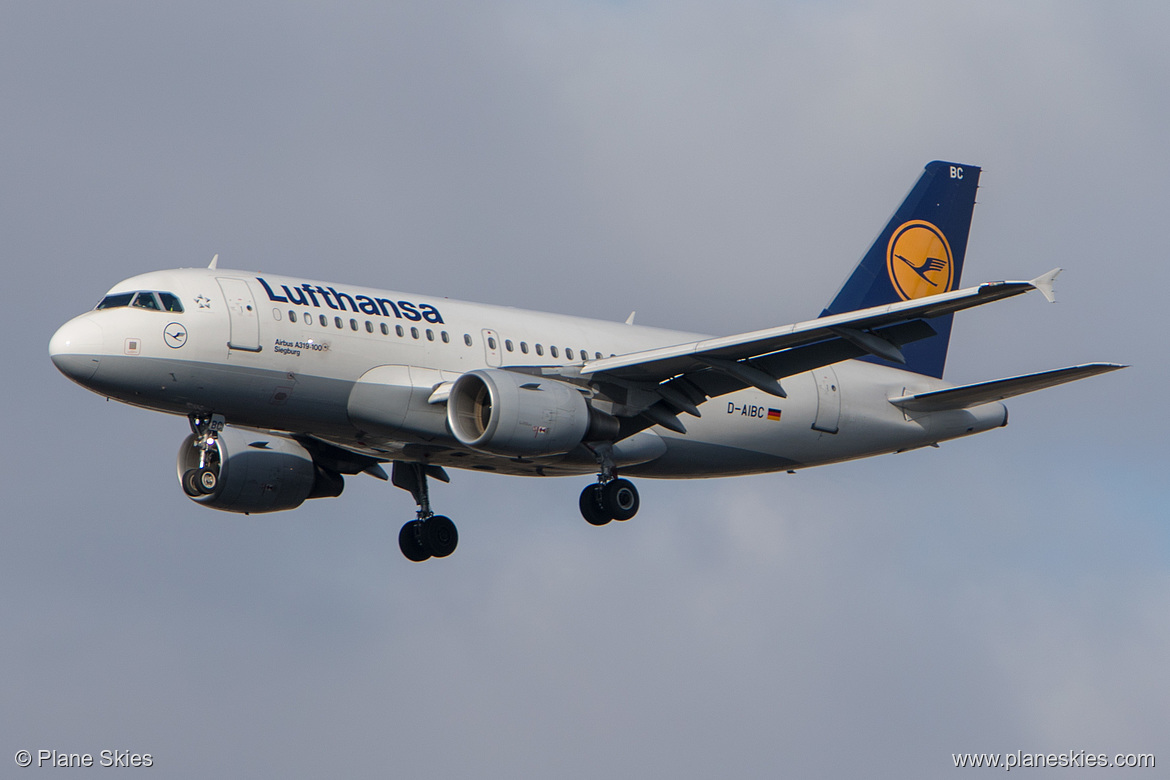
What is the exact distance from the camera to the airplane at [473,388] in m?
32.4

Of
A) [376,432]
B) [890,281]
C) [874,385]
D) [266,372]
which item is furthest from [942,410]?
[266,372]

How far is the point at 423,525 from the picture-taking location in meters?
40.4

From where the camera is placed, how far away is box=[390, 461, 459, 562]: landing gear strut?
132ft

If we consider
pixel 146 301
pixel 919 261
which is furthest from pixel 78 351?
pixel 919 261

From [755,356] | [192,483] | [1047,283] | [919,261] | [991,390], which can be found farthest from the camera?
[919,261]

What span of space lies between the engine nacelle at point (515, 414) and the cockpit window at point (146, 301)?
614cm

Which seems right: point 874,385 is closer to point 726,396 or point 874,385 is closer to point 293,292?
point 726,396

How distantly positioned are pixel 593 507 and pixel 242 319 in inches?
337

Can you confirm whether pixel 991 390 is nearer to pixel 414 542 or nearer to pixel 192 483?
pixel 414 542

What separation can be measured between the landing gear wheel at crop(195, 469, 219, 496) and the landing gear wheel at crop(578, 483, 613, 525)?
781 centimetres

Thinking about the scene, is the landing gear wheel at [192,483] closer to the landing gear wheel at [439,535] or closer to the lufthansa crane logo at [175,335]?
the lufthansa crane logo at [175,335]

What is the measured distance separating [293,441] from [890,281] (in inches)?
646

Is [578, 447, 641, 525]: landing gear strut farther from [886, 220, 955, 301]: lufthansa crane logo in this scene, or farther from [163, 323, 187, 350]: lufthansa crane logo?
[886, 220, 955, 301]: lufthansa crane logo

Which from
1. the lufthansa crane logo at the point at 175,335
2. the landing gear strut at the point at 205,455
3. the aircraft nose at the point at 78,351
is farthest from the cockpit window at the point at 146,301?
the landing gear strut at the point at 205,455
